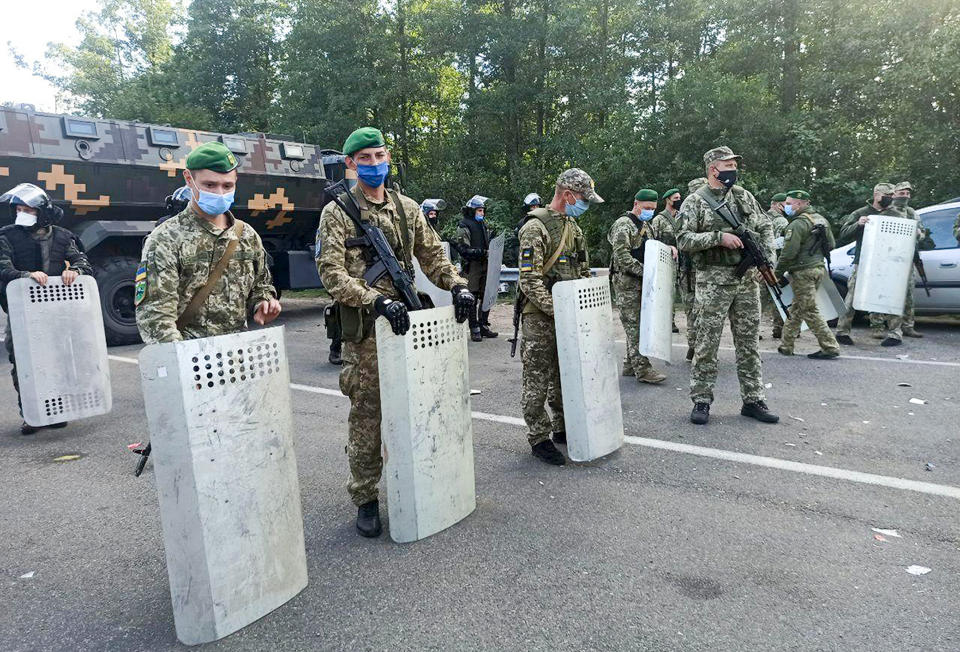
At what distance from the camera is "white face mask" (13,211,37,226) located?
16.2 ft

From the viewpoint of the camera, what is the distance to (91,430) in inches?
197

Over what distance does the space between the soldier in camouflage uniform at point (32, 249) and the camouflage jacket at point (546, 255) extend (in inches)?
138

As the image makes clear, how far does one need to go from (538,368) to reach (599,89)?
16076 mm

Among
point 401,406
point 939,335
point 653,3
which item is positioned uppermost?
point 653,3

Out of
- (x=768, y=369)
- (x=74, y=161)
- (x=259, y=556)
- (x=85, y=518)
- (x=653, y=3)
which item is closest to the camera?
(x=259, y=556)

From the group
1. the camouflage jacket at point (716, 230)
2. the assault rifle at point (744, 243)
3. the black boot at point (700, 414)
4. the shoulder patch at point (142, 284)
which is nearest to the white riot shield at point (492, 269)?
the camouflage jacket at point (716, 230)

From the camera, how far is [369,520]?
3.05 metres

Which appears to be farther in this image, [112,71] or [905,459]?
[112,71]

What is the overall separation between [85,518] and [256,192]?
313 inches

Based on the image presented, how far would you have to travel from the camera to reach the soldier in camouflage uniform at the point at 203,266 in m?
2.72

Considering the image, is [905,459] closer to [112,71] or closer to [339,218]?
[339,218]

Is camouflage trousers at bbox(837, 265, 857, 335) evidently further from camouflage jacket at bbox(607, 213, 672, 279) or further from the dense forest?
the dense forest

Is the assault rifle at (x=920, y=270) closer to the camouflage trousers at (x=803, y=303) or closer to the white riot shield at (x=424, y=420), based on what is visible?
the camouflage trousers at (x=803, y=303)

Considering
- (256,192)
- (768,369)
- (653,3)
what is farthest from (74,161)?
(653,3)
